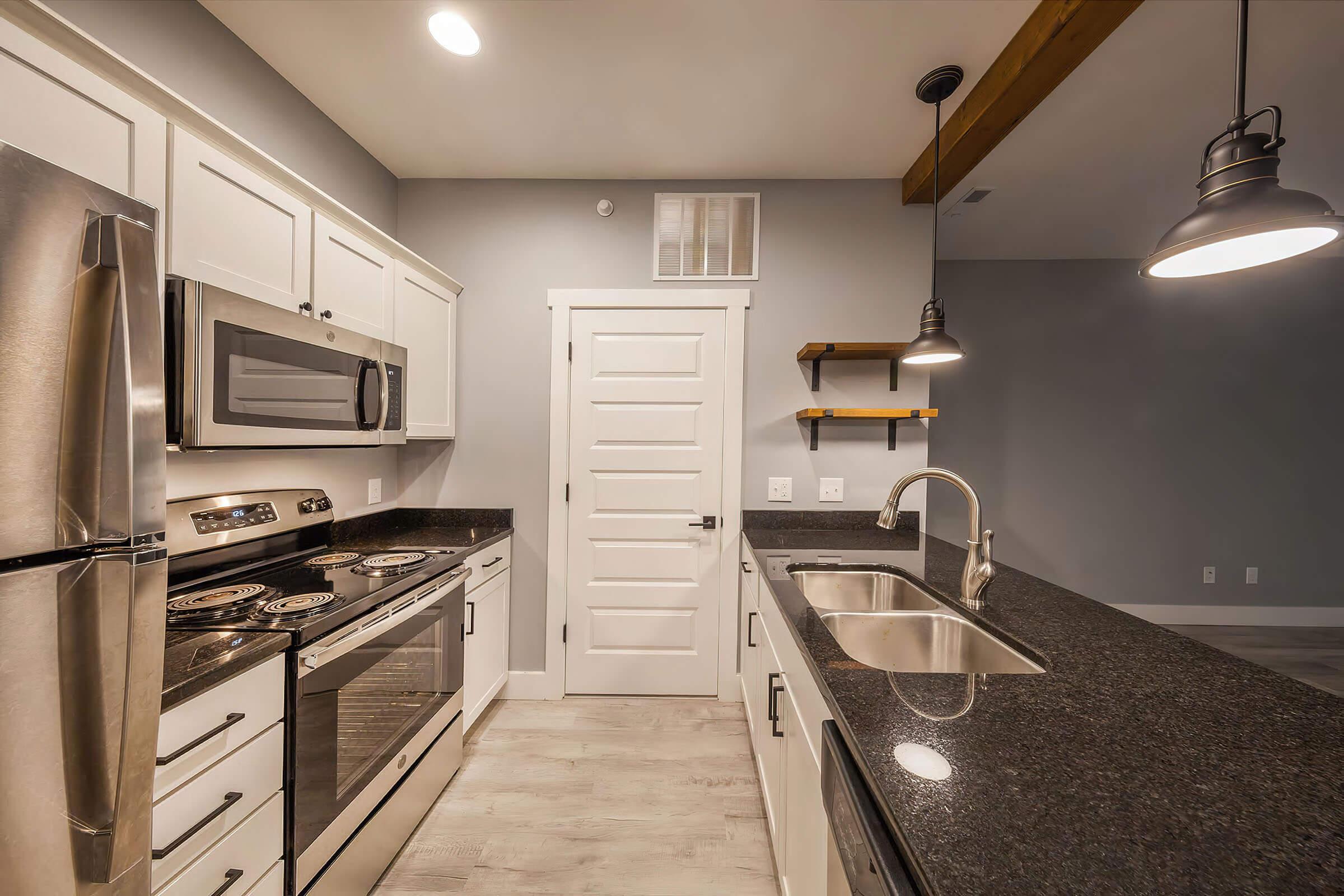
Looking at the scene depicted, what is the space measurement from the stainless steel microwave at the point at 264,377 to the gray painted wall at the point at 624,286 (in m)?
0.75

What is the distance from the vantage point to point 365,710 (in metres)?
1.44

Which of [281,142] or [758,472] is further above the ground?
[281,142]

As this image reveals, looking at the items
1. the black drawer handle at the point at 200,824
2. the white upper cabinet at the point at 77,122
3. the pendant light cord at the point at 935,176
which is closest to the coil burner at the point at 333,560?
the black drawer handle at the point at 200,824

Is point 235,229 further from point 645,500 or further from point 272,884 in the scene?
point 645,500

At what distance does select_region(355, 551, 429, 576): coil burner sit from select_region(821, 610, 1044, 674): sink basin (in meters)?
1.37

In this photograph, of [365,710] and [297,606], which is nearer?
[297,606]

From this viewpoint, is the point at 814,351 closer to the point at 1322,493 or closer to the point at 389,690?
the point at 389,690

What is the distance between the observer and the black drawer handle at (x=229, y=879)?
40.2 inches

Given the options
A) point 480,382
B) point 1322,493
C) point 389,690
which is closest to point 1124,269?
point 1322,493

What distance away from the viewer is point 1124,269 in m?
3.56

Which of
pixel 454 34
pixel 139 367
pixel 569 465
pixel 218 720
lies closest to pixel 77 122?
pixel 139 367

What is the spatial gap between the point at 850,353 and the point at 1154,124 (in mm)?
1441

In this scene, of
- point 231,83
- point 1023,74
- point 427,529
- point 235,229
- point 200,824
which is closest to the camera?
point 200,824

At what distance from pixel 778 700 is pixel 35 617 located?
4.80 feet
